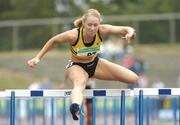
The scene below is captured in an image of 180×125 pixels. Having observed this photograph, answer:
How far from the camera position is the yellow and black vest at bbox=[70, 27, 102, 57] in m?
10.3

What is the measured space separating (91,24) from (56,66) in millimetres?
22993

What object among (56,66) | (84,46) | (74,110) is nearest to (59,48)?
(56,66)

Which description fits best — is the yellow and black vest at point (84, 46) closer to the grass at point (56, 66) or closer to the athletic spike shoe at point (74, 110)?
the athletic spike shoe at point (74, 110)

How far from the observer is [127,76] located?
10.5m

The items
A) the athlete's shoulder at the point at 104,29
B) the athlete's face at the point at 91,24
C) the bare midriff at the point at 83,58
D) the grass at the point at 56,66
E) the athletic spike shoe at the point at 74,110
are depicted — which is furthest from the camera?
the grass at the point at 56,66

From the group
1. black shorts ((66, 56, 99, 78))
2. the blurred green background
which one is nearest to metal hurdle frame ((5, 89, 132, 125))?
black shorts ((66, 56, 99, 78))

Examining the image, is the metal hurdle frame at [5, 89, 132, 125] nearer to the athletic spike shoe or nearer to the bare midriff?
the bare midriff

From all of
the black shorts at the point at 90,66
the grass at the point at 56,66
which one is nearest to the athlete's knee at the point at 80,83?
the black shorts at the point at 90,66

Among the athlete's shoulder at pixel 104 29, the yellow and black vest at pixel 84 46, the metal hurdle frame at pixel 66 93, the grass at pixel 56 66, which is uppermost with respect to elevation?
the grass at pixel 56 66

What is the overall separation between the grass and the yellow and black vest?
830 inches

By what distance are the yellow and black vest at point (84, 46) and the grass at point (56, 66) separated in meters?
21.1

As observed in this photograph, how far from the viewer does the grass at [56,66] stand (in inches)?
1270

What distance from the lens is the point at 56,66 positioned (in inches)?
1298

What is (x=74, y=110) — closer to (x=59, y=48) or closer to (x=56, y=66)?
(x=56, y=66)
